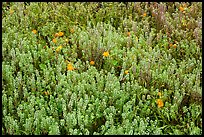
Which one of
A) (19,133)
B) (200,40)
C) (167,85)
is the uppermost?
(200,40)

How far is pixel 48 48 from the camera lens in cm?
409

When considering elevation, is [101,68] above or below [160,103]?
above

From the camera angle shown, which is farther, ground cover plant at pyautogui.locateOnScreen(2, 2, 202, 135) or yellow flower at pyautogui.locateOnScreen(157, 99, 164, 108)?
yellow flower at pyautogui.locateOnScreen(157, 99, 164, 108)

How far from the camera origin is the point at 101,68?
13.0 ft

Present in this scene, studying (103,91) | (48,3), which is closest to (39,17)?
(48,3)

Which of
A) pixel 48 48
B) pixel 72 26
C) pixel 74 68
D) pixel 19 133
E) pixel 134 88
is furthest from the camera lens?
pixel 72 26

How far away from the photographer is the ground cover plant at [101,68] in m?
3.22

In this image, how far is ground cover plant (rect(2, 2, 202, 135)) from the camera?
10.6 ft

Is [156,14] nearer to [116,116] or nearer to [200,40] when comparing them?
[200,40]

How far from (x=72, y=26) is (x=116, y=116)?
1.64 meters

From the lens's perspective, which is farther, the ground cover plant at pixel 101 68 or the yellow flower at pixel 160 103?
the yellow flower at pixel 160 103

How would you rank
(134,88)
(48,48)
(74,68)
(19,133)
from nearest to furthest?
(19,133) → (134,88) → (74,68) → (48,48)

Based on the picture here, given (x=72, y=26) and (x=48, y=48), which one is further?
(x=72, y=26)

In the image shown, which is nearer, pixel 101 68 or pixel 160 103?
pixel 160 103
